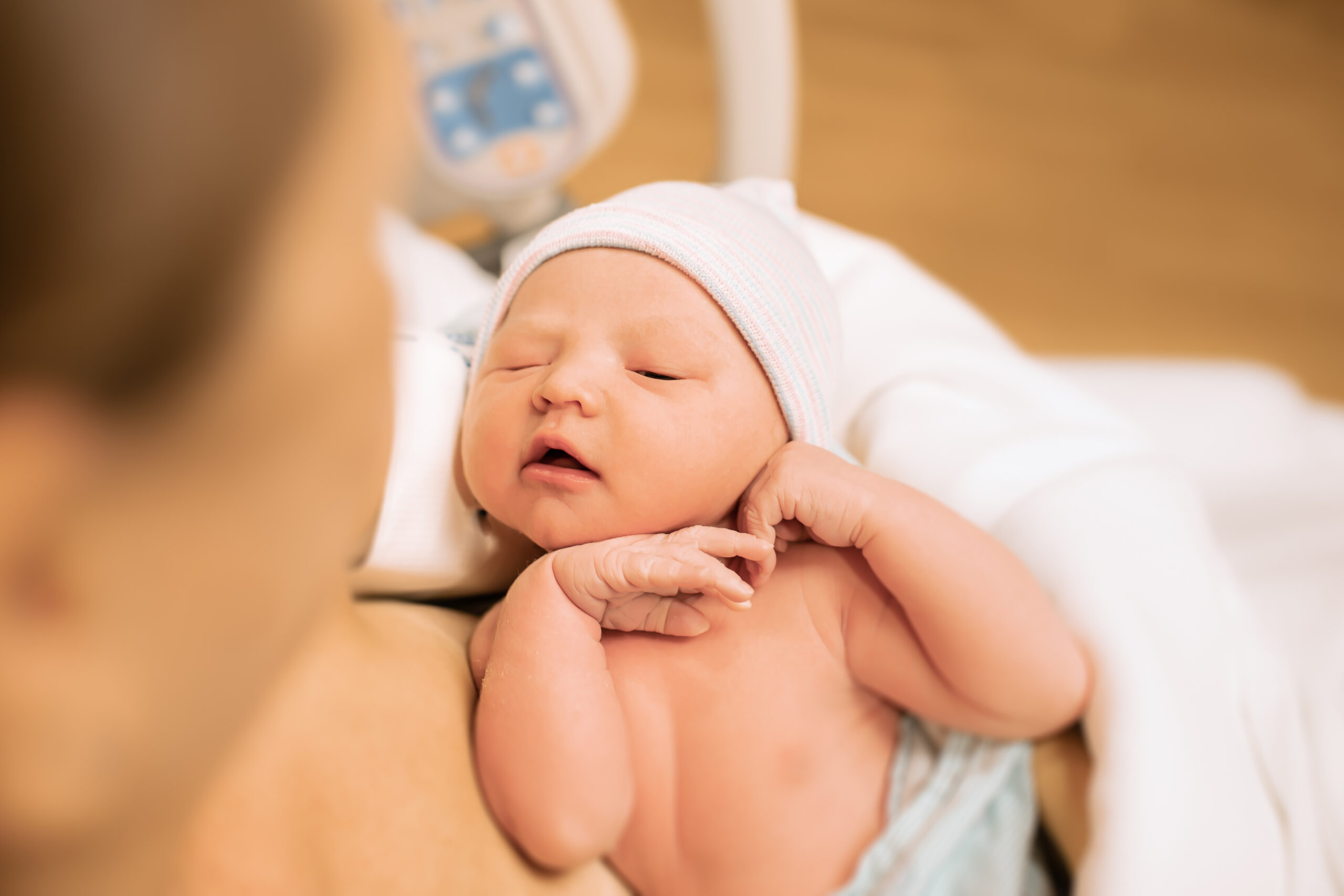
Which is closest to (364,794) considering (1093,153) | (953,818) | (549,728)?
(549,728)

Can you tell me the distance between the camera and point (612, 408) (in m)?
0.36

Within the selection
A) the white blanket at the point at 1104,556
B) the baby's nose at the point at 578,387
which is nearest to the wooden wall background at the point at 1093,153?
the white blanket at the point at 1104,556

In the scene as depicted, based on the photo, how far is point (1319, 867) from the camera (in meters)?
0.56

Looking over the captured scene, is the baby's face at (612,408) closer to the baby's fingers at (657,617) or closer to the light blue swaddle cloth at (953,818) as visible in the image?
the baby's fingers at (657,617)

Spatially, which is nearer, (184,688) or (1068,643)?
(184,688)

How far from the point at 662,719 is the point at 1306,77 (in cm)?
213

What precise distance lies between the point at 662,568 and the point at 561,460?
0.19ft

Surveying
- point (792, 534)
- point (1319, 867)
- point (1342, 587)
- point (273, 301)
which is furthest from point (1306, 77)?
point (273, 301)

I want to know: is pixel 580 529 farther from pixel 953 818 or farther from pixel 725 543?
pixel 953 818

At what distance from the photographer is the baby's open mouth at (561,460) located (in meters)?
0.37

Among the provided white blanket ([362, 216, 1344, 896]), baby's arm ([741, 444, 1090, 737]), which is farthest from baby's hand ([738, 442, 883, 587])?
white blanket ([362, 216, 1344, 896])

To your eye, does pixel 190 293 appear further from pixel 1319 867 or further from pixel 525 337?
pixel 1319 867

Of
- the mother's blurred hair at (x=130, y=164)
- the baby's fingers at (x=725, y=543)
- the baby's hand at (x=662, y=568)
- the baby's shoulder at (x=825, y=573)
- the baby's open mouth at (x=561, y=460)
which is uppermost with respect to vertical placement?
the mother's blurred hair at (x=130, y=164)

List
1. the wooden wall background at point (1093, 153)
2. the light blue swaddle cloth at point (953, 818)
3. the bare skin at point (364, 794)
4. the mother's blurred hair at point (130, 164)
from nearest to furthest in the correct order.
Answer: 1. the mother's blurred hair at point (130, 164)
2. the bare skin at point (364, 794)
3. the light blue swaddle cloth at point (953, 818)
4. the wooden wall background at point (1093, 153)
